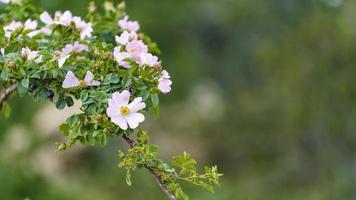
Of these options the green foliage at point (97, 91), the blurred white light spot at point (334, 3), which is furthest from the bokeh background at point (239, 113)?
the green foliage at point (97, 91)

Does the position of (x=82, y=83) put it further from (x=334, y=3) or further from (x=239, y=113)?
(x=239, y=113)

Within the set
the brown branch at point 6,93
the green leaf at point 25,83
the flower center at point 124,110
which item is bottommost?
the flower center at point 124,110

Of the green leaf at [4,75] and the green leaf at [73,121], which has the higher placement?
the green leaf at [4,75]

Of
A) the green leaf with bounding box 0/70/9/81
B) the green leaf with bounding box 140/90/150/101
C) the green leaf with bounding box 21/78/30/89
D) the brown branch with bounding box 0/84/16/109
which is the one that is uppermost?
the brown branch with bounding box 0/84/16/109

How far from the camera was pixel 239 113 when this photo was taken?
8859mm

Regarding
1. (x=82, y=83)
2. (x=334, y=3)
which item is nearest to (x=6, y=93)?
(x=82, y=83)

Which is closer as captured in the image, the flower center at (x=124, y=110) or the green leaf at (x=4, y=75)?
the flower center at (x=124, y=110)

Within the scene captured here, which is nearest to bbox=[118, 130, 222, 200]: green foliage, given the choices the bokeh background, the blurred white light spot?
the bokeh background

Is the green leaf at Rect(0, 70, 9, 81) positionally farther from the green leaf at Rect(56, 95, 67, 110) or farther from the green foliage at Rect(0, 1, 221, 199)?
the green leaf at Rect(56, 95, 67, 110)

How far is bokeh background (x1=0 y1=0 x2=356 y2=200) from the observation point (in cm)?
576

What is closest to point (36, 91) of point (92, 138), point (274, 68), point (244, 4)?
point (92, 138)

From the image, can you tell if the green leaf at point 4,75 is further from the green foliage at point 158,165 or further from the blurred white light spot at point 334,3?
the blurred white light spot at point 334,3

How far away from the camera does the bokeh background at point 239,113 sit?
576 cm

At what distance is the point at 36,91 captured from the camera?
1.46 meters
